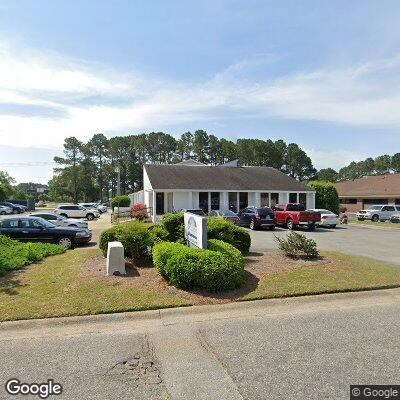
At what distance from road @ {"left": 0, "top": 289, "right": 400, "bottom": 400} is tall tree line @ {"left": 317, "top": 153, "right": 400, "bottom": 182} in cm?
11094

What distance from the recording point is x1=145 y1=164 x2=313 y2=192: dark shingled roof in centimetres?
3372

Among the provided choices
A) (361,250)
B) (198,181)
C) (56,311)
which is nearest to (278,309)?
(56,311)

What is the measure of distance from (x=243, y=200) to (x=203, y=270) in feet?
94.4

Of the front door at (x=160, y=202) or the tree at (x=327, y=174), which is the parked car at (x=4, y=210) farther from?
the tree at (x=327, y=174)

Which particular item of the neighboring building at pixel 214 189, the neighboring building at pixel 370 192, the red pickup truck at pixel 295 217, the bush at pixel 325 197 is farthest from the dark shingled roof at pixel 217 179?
the neighboring building at pixel 370 192

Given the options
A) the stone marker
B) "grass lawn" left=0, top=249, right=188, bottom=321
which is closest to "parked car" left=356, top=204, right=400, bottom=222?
the stone marker

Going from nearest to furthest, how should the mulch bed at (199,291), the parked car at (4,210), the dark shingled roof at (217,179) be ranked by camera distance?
the mulch bed at (199,291) < the dark shingled roof at (217,179) < the parked car at (4,210)

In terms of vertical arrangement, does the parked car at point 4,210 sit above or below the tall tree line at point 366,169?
below

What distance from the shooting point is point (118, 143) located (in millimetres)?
101000

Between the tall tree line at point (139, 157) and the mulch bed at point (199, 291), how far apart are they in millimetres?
83486

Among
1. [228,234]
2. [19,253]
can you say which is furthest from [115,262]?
[19,253]

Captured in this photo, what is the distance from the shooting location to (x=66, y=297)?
22.9 feet

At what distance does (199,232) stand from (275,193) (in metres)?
28.5

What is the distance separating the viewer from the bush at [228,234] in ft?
36.3
